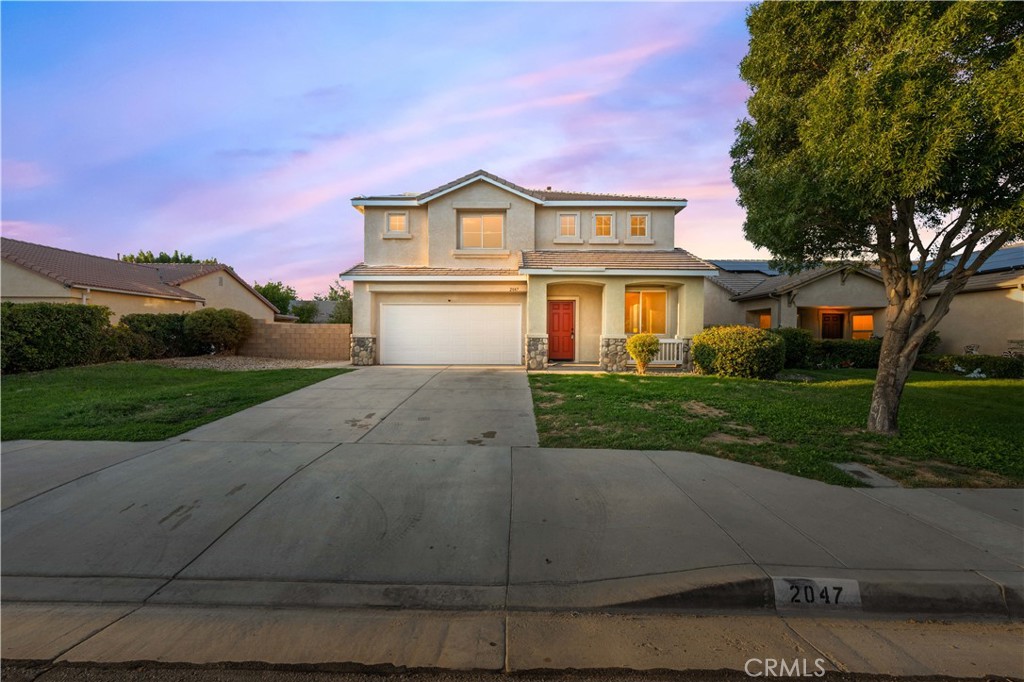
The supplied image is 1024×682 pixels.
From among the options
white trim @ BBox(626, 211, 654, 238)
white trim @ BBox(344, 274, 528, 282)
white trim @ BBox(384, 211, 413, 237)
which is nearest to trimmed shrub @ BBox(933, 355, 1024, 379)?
white trim @ BBox(626, 211, 654, 238)

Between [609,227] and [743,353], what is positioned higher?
[609,227]

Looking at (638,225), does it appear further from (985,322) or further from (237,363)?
(237,363)

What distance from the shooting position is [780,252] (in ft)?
24.8

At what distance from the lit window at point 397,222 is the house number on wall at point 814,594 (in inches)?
639

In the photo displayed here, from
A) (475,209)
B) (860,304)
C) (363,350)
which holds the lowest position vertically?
(363,350)

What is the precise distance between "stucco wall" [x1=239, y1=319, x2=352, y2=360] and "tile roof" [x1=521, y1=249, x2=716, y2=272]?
27.7 ft

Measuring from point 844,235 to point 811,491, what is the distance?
15.8 feet

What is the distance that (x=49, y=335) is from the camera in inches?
488

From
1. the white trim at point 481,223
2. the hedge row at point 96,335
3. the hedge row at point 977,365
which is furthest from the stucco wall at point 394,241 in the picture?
the hedge row at point 977,365

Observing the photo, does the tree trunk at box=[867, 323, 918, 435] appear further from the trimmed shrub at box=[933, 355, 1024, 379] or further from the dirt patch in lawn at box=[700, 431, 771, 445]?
the trimmed shrub at box=[933, 355, 1024, 379]

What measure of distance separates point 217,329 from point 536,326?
1297cm

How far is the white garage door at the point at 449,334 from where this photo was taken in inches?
635

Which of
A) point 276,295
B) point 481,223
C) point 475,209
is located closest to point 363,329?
point 481,223

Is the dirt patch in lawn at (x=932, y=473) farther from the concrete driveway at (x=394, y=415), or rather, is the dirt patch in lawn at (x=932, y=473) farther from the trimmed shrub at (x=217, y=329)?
the trimmed shrub at (x=217, y=329)
